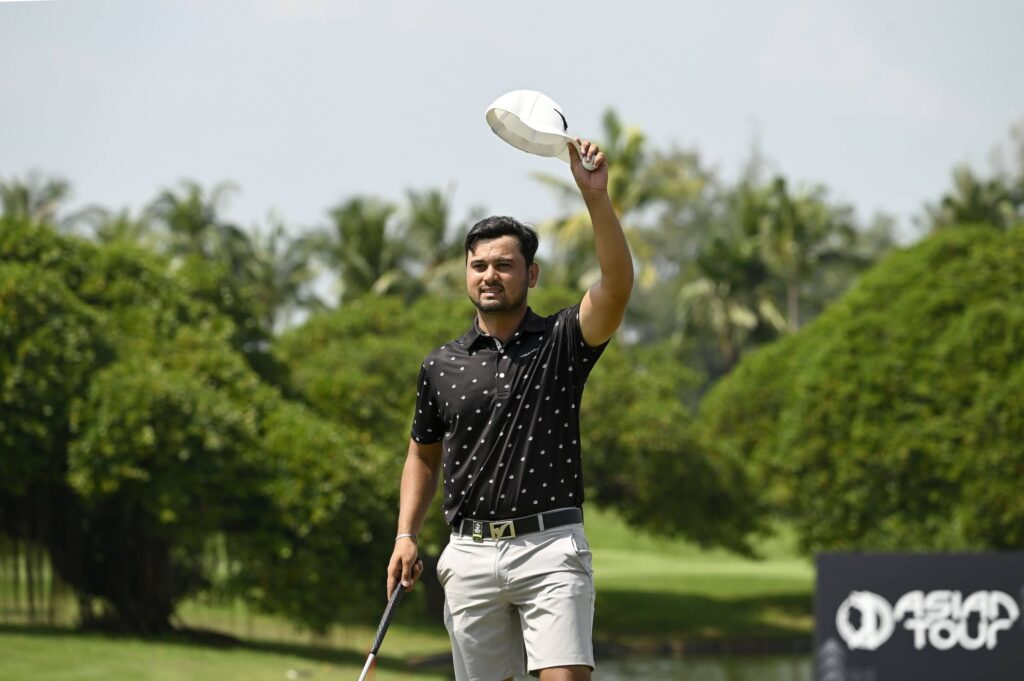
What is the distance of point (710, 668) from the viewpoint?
71.5ft

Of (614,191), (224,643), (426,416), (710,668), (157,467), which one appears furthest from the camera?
(614,191)

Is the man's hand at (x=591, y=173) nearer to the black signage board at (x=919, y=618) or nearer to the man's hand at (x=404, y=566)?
the man's hand at (x=404, y=566)

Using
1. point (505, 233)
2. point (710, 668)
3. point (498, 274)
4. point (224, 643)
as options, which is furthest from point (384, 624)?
point (710, 668)

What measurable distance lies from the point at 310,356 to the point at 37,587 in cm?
872

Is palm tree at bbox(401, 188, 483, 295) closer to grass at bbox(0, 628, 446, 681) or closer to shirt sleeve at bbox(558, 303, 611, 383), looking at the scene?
grass at bbox(0, 628, 446, 681)

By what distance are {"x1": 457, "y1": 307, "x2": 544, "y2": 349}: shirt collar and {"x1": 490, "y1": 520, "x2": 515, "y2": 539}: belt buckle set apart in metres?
0.47

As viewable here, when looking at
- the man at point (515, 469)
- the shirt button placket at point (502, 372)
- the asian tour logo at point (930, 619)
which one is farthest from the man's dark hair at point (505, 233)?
the asian tour logo at point (930, 619)

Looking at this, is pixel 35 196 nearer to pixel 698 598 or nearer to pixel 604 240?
pixel 698 598

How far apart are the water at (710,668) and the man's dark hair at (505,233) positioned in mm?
15668

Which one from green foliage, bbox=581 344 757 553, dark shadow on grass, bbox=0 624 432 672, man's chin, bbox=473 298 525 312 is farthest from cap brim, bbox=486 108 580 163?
green foliage, bbox=581 344 757 553

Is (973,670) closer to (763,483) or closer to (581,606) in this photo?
(581,606)

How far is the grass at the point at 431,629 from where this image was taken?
15.0 m

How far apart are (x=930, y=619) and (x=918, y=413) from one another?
40.5ft

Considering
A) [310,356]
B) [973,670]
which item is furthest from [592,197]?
[310,356]
